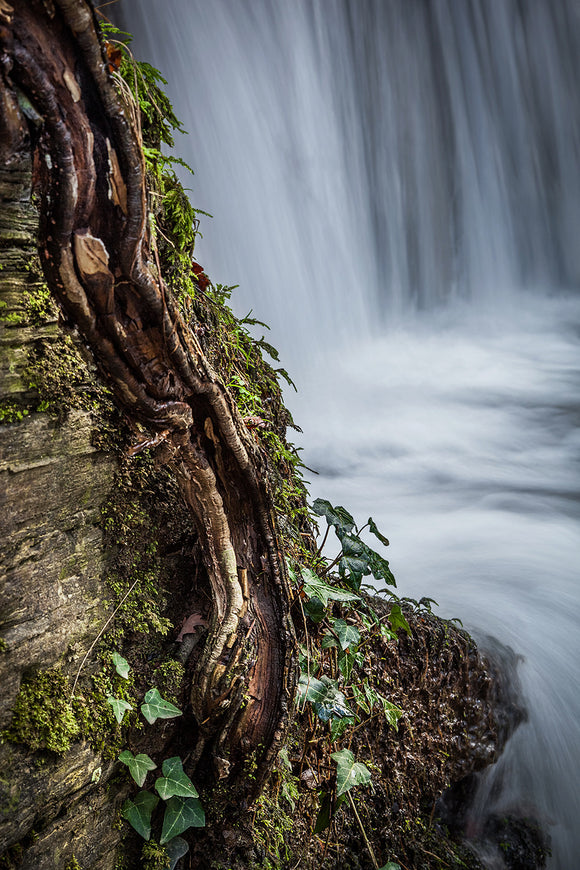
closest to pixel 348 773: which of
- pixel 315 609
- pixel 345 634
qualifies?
pixel 345 634

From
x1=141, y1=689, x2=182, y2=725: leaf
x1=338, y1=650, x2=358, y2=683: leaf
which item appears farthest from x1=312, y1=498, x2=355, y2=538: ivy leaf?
x1=141, y1=689, x2=182, y2=725: leaf

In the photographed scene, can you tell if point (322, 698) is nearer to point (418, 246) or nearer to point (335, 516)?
point (335, 516)

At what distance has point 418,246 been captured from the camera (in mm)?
6324

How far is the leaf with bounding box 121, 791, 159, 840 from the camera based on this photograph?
1.10 meters

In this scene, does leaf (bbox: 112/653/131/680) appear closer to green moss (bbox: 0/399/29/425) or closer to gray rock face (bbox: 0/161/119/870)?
gray rock face (bbox: 0/161/119/870)

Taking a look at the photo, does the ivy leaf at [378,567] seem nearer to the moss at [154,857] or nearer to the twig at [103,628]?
the twig at [103,628]

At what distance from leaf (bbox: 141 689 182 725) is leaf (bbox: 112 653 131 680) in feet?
0.29

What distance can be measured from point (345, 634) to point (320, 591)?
0.61 feet

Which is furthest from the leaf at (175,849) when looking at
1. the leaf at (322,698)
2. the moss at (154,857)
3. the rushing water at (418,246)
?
Answer: the rushing water at (418,246)

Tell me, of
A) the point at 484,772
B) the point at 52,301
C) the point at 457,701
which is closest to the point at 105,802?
the point at 52,301

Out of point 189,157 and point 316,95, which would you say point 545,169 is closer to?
point 316,95

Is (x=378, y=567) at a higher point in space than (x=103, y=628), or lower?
higher

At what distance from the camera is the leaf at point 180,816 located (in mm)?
1127

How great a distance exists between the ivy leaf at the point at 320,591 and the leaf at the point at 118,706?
1.92 ft
